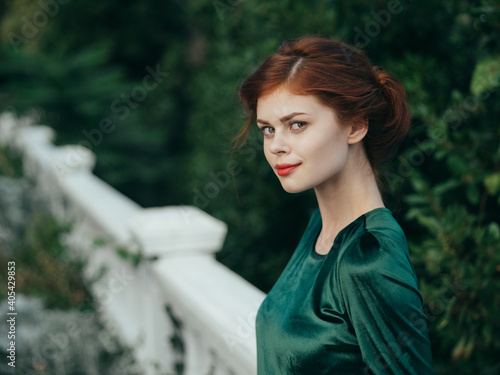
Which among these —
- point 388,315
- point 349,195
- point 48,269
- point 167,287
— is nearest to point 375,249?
point 388,315

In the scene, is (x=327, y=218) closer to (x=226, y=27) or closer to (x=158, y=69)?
(x=226, y=27)

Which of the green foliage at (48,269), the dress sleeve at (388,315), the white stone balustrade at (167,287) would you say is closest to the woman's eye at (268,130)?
the dress sleeve at (388,315)

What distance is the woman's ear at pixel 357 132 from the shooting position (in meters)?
1.35

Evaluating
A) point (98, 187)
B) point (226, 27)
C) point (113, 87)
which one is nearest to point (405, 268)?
point (98, 187)

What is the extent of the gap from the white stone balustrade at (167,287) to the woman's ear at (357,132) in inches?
27.7

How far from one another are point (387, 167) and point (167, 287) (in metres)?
1.18

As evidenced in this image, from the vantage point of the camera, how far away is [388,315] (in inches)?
42.8

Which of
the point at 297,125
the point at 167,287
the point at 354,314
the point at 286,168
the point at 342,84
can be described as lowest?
the point at 167,287

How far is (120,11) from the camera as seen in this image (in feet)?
30.2

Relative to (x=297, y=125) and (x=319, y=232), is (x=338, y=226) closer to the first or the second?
(x=319, y=232)

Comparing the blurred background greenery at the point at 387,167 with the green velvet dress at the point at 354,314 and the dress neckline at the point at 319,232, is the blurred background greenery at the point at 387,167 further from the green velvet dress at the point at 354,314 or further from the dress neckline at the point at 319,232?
the green velvet dress at the point at 354,314

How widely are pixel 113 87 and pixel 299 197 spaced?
5.30 m

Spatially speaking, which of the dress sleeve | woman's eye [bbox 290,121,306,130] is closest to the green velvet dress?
the dress sleeve

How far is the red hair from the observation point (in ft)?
4.25
